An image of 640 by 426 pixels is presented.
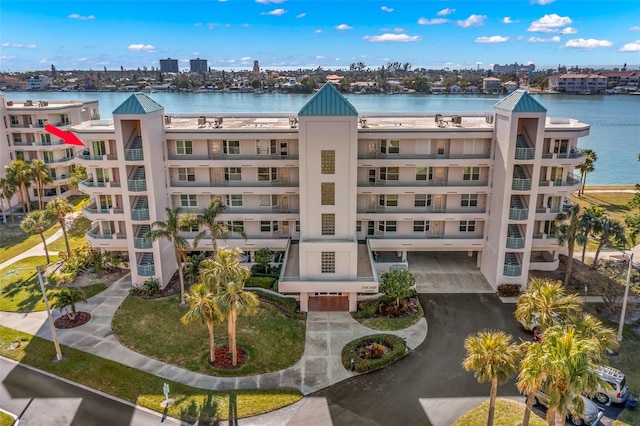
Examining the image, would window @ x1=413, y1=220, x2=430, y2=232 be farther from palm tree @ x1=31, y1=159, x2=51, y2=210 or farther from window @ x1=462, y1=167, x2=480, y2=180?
palm tree @ x1=31, y1=159, x2=51, y2=210

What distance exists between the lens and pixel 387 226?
43.5m

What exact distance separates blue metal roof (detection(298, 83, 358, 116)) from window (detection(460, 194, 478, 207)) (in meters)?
14.4

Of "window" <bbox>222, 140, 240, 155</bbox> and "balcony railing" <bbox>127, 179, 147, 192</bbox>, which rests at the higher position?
"window" <bbox>222, 140, 240, 155</bbox>

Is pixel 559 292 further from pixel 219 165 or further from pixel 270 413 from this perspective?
pixel 219 165

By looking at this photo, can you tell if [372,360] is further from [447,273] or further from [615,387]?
[447,273]

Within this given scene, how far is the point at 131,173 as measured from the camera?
3909 centimetres

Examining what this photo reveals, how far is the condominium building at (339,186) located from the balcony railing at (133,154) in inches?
3.2

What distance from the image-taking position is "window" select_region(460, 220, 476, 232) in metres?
43.2

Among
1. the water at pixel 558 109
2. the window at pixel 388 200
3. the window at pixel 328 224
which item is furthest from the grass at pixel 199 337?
the water at pixel 558 109

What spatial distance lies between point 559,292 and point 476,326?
33.5ft

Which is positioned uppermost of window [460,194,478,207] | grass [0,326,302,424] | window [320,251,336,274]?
window [460,194,478,207]

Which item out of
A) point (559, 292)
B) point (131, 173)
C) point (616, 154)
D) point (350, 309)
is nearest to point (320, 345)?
point (350, 309)

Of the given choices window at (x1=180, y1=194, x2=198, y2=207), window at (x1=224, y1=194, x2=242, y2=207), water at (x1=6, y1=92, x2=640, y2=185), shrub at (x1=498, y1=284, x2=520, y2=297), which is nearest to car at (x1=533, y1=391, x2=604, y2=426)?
shrub at (x1=498, y1=284, x2=520, y2=297)

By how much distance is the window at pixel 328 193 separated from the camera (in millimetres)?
36656
